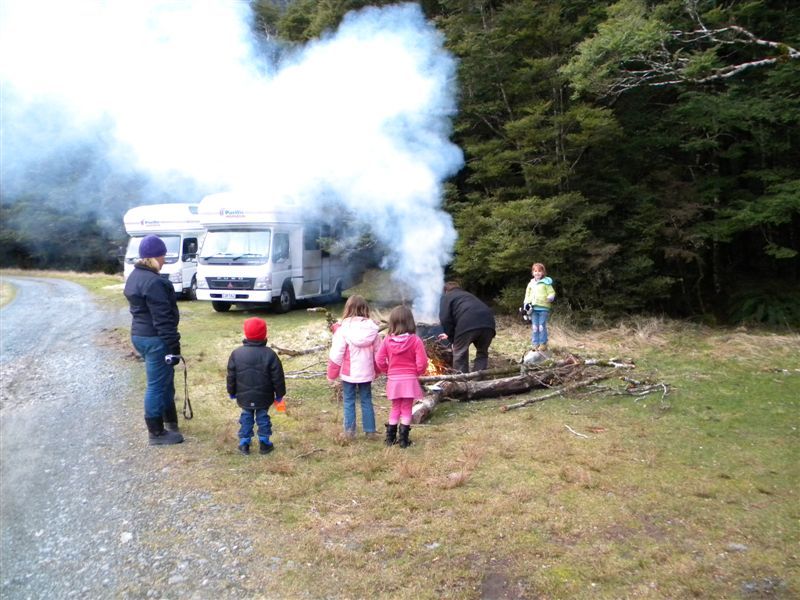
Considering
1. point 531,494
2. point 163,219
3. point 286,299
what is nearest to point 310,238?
point 286,299

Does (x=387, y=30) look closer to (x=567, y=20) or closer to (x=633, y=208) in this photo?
(x=567, y=20)

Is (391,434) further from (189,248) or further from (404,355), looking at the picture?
(189,248)

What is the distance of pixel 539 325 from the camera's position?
9.59 m

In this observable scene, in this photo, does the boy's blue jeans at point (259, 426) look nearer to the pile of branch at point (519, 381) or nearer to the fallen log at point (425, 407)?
the fallen log at point (425, 407)

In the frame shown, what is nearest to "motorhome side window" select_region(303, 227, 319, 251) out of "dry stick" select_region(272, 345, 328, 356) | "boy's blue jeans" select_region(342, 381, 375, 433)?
"dry stick" select_region(272, 345, 328, 356)

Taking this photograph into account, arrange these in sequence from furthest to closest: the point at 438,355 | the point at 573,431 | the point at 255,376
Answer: the point at 438,355 → the point at 573,431 → the point at 255,376

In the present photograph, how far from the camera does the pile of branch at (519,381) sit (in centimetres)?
709

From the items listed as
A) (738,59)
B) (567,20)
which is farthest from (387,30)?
(738,59)

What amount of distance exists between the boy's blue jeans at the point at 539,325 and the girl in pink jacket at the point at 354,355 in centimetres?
439

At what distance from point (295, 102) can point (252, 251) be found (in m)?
3.73

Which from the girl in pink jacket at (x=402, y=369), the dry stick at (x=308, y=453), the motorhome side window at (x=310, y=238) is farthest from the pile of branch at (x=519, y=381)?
the motorhome side window at (x=310, y=238)

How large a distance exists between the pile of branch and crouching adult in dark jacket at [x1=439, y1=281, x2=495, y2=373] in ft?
0.78

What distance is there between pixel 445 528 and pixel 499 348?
22.1ft

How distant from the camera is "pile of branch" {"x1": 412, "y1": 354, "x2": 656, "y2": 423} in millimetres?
7094
